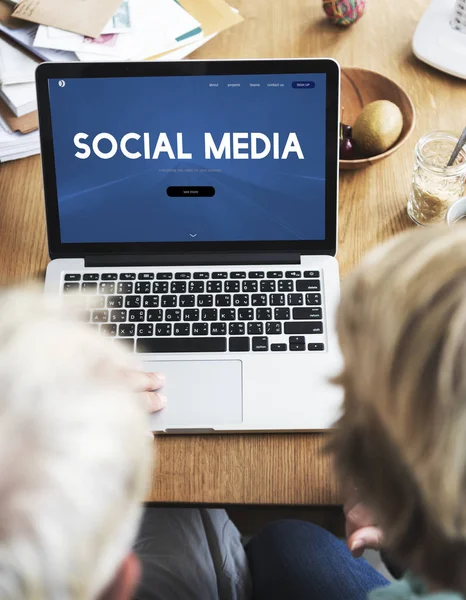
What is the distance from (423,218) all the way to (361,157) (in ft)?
0.44

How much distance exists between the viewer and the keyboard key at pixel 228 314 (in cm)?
90

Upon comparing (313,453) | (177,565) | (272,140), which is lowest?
(177,565)

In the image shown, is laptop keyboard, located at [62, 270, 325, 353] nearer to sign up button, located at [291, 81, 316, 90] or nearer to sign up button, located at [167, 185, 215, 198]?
sign up button, located at [167, 185, 215, 198]

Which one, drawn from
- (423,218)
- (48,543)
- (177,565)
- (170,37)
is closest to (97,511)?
(48,543)

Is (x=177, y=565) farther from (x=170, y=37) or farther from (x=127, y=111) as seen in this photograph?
(x=170, y=37)

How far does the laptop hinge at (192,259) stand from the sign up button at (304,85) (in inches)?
8.5

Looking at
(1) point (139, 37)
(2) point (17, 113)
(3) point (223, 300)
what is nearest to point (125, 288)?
(3) point (223, 300)

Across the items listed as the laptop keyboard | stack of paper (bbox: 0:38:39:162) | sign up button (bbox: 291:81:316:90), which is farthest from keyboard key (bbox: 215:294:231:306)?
stack of paper (bbox: 0:38:39:162)

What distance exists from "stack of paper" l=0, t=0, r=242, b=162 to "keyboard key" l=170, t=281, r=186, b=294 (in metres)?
0.34

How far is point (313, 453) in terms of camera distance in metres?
0.81

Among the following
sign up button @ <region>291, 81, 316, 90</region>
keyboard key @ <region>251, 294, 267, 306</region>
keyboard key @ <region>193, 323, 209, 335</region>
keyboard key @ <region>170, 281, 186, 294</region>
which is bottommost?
keyboard key @ <region>193, 323, 209, 335</region>

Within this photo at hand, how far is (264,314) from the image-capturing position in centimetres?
90

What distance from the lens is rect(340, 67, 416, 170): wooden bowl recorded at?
3.43 ft

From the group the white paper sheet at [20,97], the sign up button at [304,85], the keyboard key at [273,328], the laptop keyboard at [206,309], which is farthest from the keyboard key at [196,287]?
the white paper sheet at [20,97]
